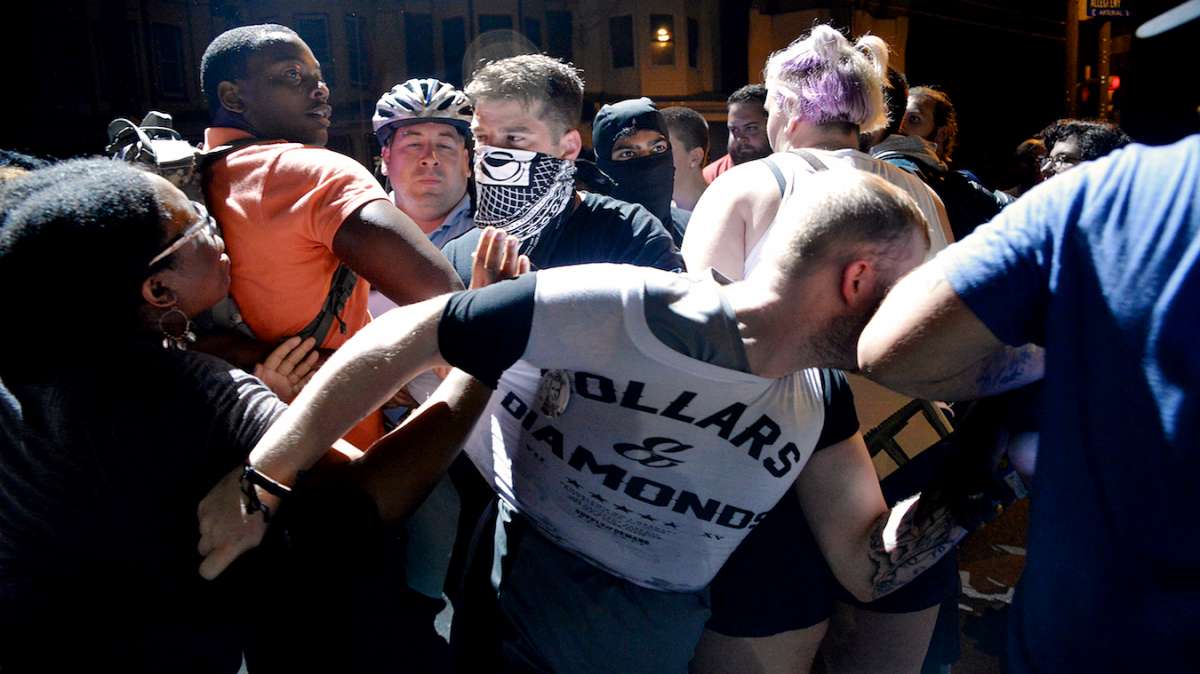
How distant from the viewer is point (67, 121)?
1658cm

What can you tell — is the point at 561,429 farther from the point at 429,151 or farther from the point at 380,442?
the point at 429,151

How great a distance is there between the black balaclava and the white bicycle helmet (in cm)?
81

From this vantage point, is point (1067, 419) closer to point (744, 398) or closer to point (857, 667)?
point (744, 398)

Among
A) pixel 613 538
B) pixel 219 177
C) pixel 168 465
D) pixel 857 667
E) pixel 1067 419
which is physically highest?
pixel 219 177

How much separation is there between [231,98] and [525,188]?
893 mm

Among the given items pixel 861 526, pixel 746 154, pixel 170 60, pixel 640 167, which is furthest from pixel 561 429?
pixel 170 60

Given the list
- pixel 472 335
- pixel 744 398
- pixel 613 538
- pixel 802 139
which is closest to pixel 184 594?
pixel 472 335

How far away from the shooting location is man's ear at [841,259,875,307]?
146cm

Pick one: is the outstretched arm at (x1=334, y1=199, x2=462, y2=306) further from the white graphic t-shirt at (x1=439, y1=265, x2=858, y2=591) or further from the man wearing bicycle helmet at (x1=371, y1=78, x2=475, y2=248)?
the man wearing bicycle helmet at (x1=371, y1=78, x2=475, y2=248)

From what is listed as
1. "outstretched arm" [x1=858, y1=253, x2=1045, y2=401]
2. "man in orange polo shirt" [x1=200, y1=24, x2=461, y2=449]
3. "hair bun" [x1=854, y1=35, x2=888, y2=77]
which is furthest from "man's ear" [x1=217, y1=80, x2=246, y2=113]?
"hair bun" [x1=854, y1=35, x2=888, y2=77]

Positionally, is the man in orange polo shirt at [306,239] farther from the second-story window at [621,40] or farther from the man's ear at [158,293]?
the second-story window at [621,40]

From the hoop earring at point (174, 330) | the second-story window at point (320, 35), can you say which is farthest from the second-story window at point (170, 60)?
the hoop earring at point (174, 330)

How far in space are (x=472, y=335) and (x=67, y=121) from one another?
18.9 meters

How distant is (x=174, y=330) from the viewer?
1604 millimetres
